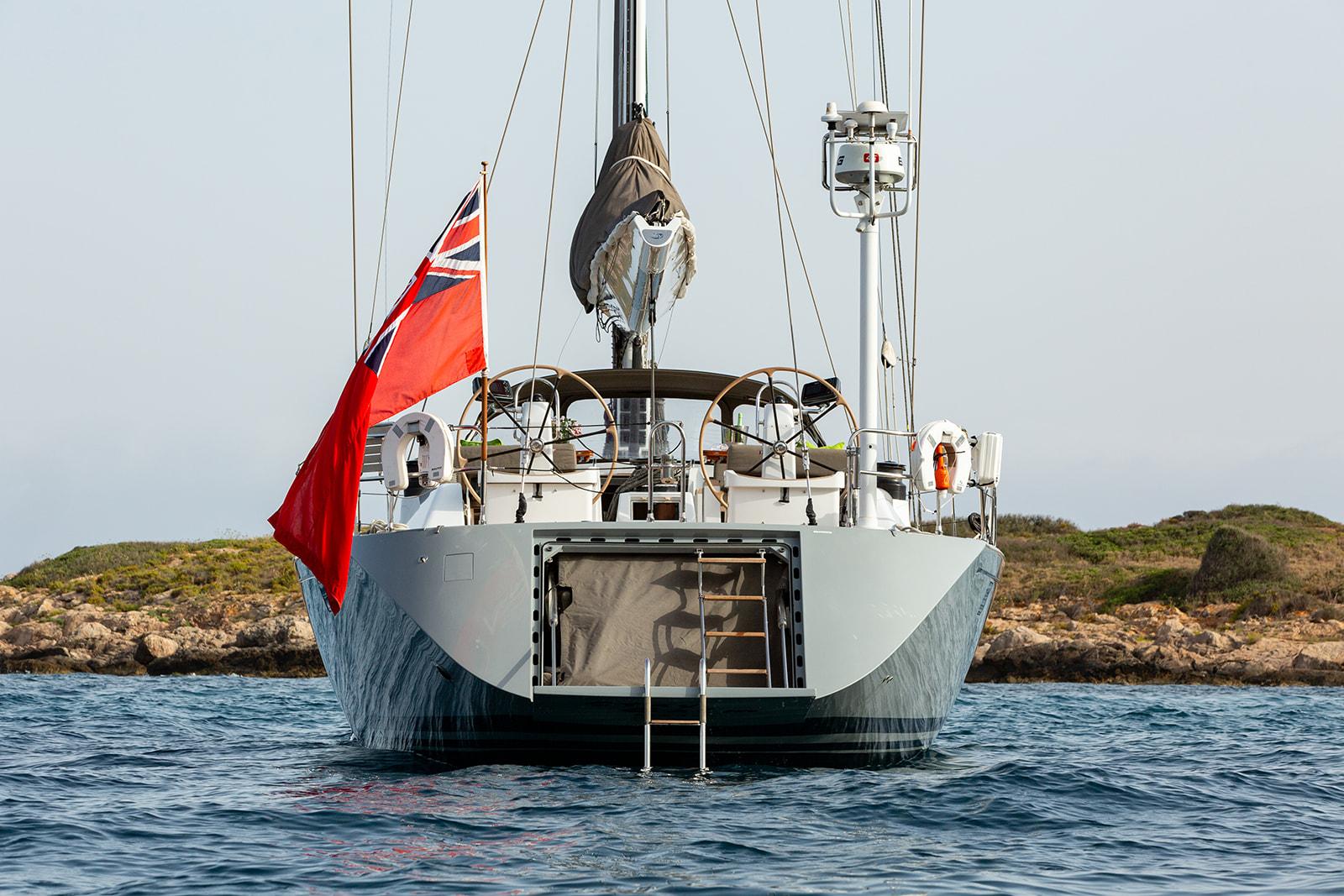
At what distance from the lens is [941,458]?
32.8 feet

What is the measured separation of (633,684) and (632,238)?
176 inches

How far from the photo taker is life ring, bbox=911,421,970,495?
988cm

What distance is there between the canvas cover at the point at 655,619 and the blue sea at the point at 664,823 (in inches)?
22.7

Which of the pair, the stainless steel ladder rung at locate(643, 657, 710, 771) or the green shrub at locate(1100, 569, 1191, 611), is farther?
the green shrub at locate(1100, 569, 1191, 611)

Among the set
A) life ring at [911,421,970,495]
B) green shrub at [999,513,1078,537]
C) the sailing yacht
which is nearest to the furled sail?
the sailing yacht

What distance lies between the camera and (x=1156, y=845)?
6613 mm

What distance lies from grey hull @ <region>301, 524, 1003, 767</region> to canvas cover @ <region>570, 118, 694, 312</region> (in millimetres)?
4182

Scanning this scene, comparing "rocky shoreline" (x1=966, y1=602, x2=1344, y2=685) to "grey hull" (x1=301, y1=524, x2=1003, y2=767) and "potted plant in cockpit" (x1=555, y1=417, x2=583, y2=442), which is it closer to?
"potted plant in cockpit" (x1=555, y1=417, x2=583, y2=442)

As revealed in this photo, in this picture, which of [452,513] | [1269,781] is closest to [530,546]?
[452,513]

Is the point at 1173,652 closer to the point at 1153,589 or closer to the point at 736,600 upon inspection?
the point at 1153,589

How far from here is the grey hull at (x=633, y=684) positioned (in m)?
8.07

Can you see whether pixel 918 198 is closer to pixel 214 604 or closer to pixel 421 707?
pixel 421 707

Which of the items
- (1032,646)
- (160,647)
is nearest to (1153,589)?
(1032,646)

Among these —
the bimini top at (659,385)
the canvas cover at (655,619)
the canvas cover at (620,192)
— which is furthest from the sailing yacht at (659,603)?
the canvas cover at (620,192)
